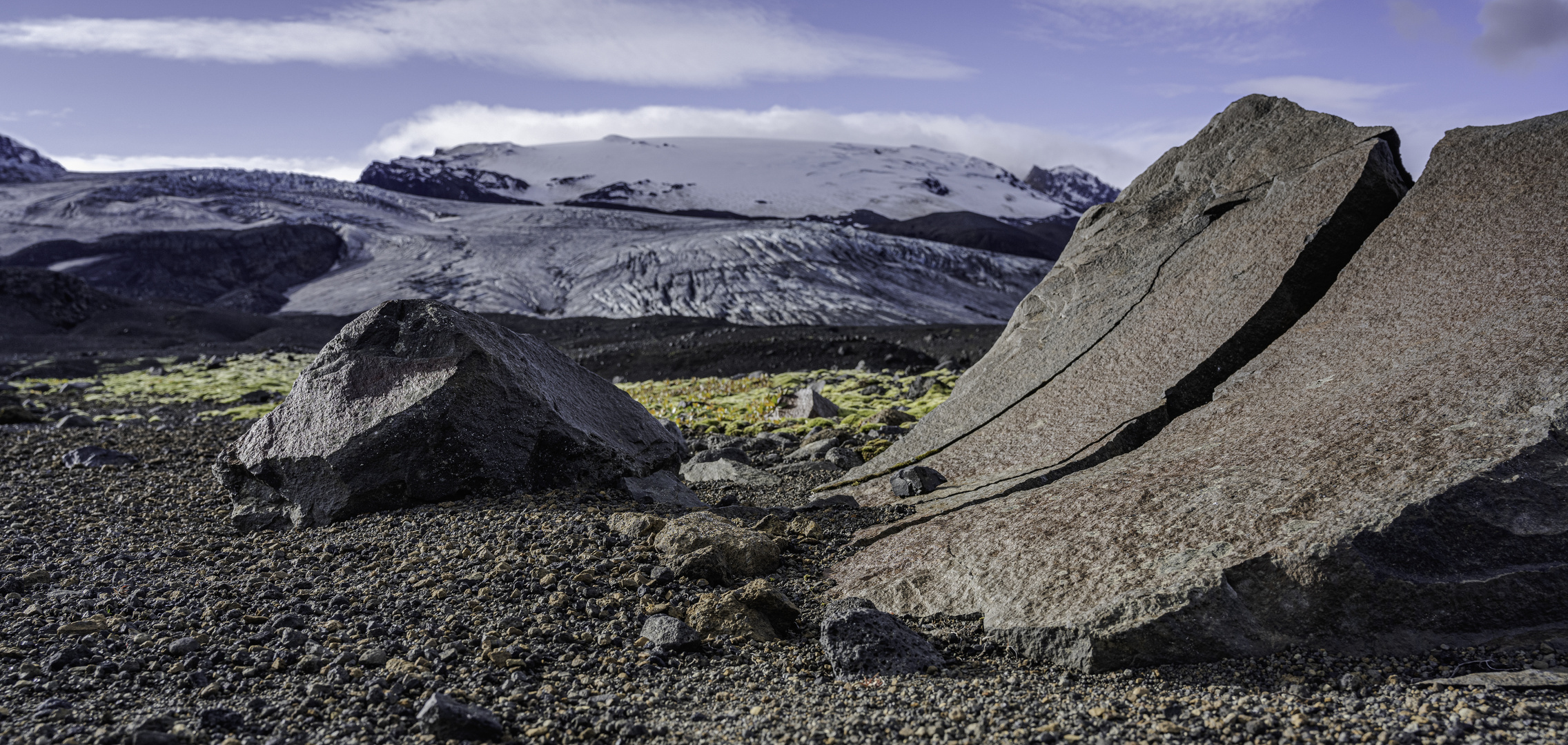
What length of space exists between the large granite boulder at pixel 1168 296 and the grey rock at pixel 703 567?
5.72 ft

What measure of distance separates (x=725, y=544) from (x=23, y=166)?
102 m

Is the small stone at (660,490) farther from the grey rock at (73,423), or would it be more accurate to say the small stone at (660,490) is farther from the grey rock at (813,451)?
the grey rock at (73,423)

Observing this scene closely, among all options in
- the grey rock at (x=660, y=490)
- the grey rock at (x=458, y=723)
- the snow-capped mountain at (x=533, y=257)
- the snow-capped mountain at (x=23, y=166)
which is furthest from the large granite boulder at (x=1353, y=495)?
the snow-capped mountain at (x=23, y=166)

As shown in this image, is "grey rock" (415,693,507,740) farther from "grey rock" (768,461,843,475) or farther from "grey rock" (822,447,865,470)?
"grey rock" (822,447,865,470)

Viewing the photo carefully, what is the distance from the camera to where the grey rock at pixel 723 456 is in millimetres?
8219

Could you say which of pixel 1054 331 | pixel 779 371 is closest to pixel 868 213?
pixel 779 371

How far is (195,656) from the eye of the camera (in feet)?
12.2

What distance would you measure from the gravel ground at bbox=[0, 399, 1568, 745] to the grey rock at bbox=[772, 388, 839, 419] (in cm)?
564

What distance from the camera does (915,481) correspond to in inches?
232

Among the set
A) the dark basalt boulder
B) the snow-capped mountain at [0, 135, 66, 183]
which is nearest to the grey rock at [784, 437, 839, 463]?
the dark basalt boulder

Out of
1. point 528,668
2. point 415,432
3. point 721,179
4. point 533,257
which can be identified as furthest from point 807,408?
point 721,179

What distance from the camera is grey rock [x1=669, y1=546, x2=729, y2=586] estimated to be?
14.9ft

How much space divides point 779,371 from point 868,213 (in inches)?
2442

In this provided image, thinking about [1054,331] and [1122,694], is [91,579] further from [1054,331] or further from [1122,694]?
[1054,331]
